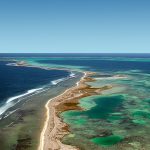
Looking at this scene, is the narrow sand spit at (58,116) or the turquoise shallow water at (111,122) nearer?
the narrow sand spit at (58,116)

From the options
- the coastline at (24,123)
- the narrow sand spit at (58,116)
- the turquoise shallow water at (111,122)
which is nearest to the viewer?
the narrow sand spit at (58,116)

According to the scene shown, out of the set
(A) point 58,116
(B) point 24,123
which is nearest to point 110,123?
(A) point 58,116

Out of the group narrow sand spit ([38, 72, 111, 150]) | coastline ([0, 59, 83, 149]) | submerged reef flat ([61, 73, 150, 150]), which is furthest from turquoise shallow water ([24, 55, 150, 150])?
coastline ([0, 59, 83, 149])

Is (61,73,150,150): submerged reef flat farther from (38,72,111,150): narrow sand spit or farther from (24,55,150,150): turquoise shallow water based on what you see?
(38,72,111,150): narrow sand spit

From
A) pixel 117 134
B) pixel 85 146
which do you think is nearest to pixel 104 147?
pixel 85 146

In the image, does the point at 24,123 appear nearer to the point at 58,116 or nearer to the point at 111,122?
the point at 58,116

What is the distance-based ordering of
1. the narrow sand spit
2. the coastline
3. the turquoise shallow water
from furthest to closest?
the coastline, the turquoise shallow water, the narrow sand spit

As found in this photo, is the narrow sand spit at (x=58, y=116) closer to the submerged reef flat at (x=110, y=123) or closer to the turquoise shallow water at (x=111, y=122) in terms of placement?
the submerged reef flat at (x=110, y=123)

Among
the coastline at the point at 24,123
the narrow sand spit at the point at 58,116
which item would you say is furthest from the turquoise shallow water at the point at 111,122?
the coastline at the point at 24,123

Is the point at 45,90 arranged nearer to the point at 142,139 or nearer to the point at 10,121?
the point at 10,121
